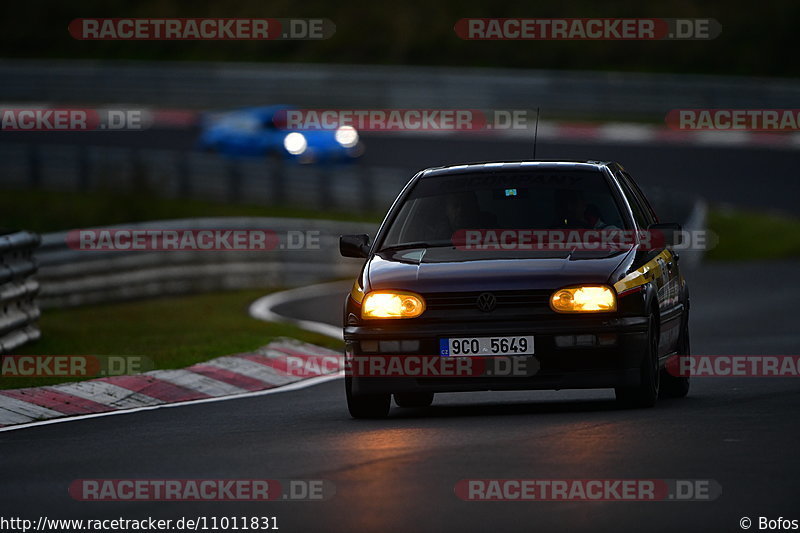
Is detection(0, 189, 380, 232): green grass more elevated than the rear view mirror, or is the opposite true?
the rear view mirror

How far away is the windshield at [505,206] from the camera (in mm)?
10789

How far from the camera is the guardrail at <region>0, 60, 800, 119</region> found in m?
41.2

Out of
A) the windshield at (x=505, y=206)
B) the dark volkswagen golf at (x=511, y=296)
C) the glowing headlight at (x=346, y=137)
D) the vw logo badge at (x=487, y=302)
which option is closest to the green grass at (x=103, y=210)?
the glowing headlight at (x=346, y=137)

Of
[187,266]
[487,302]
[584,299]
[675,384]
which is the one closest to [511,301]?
[487,302]

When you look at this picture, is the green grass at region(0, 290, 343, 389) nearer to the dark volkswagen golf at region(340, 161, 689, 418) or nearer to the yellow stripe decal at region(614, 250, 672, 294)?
the dark volkswagen golf at region(340, 161, 689, 418)

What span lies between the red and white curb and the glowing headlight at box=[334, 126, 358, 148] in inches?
985

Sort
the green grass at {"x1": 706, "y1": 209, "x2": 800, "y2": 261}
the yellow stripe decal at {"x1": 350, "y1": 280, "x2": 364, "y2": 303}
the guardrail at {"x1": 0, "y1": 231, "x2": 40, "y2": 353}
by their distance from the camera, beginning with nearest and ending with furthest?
the yellow stripe decal at {"x1": 350, "y1": 280, "x2": 364, "y2": 303}, the guardrail at {"x1": 0, "y1": 231, "x2": 40, "y2": 353}, the green grass at {"x1": 706, "y1": 209, "x2": 800, "y2": 261}

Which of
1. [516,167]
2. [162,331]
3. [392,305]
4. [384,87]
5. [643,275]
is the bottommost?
[162,331]

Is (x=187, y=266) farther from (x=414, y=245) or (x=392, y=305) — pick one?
(x=392, y=305)

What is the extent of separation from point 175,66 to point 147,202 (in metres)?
18.6

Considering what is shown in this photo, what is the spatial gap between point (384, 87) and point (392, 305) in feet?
112

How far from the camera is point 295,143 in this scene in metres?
41.3

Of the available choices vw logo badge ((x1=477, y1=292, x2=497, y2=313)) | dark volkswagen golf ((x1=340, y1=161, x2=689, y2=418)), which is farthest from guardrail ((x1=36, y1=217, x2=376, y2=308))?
vw logo badge ((x1=477, y1=292, x2=497, y2=313))

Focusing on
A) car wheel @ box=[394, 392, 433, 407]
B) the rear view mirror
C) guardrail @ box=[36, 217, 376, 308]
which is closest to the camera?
the rear view mirror
